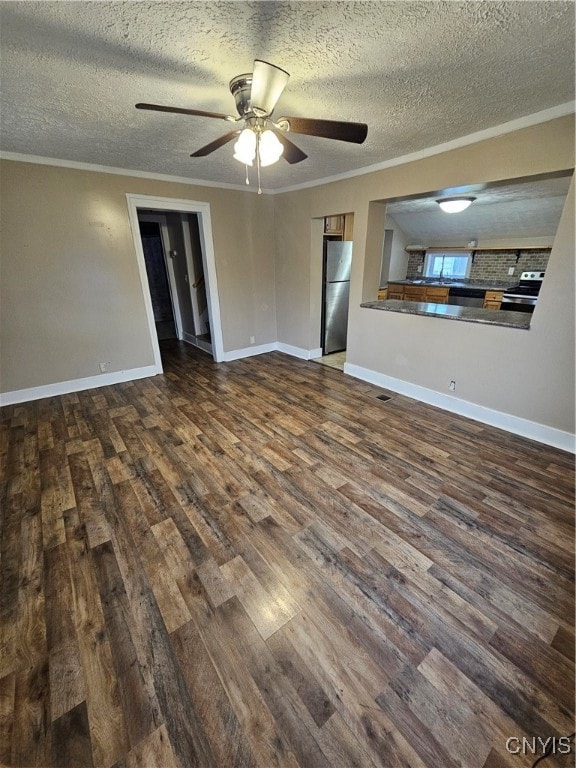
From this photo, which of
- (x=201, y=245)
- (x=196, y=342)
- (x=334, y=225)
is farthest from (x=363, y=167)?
(x=196, y=342)

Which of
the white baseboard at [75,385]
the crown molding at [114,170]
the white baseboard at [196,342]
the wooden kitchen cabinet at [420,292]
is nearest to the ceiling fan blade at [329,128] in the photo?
the crown molding at [114,170]

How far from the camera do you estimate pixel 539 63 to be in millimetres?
1523

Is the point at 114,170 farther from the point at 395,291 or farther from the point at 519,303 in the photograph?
the point at 519,303

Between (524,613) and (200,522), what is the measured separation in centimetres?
169

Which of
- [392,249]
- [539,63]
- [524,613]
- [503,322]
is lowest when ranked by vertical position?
[524,613]

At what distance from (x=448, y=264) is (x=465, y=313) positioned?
181 inches

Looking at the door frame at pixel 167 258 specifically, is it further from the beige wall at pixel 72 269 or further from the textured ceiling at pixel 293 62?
the textured ceiling at pixel 293 62

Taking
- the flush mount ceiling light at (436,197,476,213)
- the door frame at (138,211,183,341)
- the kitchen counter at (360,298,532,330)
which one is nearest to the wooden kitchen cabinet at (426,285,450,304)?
the flush mount ceiling light at (436,197,476,213)

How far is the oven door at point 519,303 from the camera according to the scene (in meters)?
5.11

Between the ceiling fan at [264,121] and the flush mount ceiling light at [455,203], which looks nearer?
the ceiling fan at [264,121]

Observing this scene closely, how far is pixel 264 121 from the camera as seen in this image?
1650 millimetres

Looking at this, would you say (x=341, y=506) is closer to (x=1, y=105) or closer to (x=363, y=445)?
(x=363, y=445)

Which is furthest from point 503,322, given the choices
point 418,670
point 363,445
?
point 418,670

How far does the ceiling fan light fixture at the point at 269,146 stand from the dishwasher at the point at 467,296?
5342 mm
